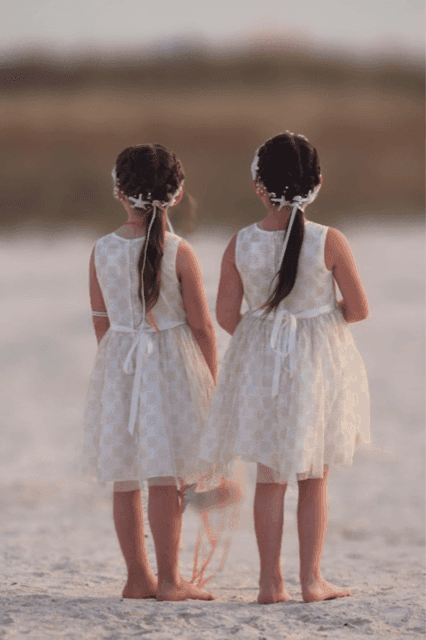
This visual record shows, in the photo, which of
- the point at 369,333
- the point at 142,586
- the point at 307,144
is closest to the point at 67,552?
the point at 142,586

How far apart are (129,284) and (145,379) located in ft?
0.87

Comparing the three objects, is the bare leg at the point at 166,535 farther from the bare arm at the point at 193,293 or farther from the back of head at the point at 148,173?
the back of head at the point at 148,173

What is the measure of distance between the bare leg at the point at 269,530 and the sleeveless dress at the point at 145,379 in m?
0.20

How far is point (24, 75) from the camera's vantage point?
23469 millimetres

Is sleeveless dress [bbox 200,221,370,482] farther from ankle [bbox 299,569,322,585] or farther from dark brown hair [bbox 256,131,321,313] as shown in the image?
ankle [bbox 299,569,322,585]

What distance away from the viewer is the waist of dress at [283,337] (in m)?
2.51

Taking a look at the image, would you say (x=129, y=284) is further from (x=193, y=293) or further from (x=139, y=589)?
(x=139, y=589)

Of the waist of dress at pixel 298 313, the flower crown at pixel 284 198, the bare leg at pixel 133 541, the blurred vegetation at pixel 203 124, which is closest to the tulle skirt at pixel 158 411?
the bare leg at pixel 133 541

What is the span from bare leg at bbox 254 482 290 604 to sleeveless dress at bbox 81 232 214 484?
200 mm

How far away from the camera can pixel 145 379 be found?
2.56 meters

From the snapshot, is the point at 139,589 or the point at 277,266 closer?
the point at 277,266

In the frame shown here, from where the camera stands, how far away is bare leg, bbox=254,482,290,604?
2566mm

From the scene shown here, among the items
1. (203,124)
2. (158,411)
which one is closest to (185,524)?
(158,411)

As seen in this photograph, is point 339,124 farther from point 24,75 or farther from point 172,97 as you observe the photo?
point 24,75
